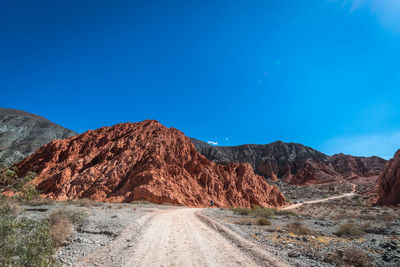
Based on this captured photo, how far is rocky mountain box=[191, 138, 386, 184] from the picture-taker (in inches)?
3688

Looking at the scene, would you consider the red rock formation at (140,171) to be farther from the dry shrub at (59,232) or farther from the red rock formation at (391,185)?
the dry shrub at (59,232)

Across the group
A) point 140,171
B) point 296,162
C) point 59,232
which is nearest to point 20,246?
point 59,232

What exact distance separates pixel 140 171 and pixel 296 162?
94416mm

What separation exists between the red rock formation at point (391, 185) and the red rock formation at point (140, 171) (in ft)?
59.1

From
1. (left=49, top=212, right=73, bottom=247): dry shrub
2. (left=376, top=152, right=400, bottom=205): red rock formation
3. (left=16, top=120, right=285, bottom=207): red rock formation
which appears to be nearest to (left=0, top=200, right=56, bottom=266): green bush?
(left=49, top=212, right=73, bottom=247): dry shrub

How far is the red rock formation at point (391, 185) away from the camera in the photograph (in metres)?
31.8

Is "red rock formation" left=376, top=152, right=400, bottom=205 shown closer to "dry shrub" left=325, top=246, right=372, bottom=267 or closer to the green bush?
"dry shrub" left=325, top=246, right=372, bottom=267

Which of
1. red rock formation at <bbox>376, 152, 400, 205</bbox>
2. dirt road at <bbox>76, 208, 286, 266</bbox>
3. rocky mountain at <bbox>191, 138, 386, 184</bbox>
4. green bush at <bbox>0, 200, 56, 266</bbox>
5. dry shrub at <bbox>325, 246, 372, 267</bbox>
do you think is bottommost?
dirt road at <bbox>76, 208, 286, 266</bbox>

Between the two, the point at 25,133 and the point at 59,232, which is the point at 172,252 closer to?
the point at 59,232

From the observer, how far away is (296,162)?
348ft

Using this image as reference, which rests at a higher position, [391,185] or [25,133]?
[25,133]

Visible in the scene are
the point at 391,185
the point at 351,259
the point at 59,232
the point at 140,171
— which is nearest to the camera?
the point at 351,259

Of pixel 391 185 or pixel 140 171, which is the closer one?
pixel 391 185

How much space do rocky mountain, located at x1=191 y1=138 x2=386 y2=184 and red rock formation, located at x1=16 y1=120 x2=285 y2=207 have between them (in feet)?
152
